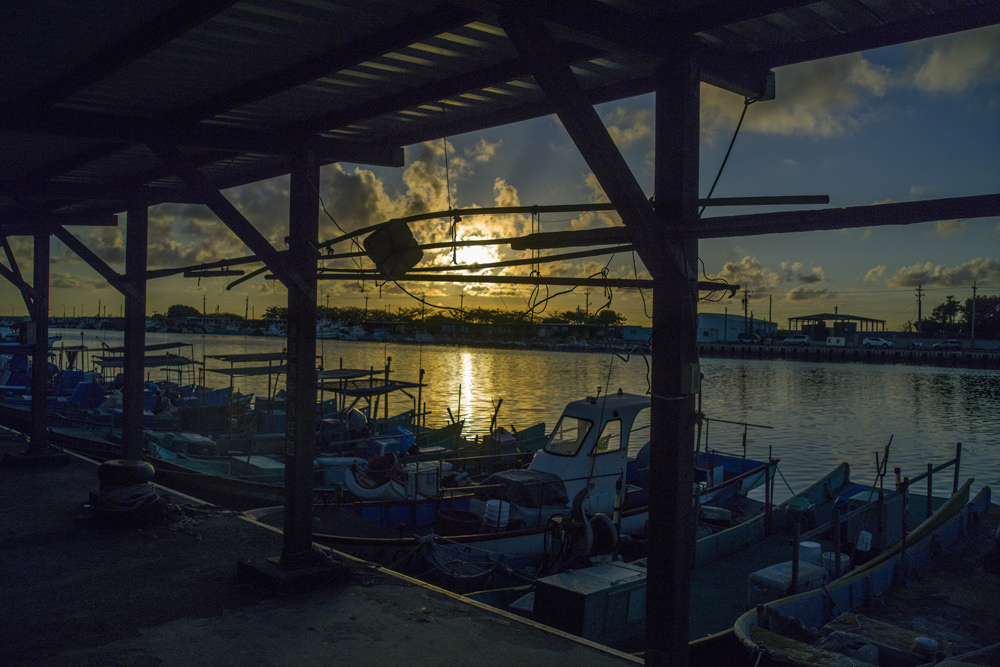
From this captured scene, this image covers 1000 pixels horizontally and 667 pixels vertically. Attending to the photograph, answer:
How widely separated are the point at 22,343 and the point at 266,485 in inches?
207

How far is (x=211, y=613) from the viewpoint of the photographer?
600cm

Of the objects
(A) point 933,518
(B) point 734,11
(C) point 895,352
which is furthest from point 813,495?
(C) point 895,352

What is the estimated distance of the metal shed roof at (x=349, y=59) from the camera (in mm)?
4359

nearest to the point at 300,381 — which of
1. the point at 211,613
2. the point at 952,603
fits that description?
the point at 211,613

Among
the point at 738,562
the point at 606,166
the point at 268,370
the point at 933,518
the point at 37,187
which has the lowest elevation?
the point at 738,562

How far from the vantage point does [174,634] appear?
5.53 metres

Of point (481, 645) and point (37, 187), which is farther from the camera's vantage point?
point (37, 187)

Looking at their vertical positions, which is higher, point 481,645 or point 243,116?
point 243,116

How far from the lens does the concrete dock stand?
17.0 ft

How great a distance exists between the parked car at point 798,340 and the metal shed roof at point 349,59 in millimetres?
124795

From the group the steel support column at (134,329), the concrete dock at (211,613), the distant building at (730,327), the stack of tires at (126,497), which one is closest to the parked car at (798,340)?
the distant building at (730,327)

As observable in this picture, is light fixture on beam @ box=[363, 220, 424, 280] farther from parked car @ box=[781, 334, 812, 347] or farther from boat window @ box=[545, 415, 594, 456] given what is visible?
parked car @ box=[781, 334, 812, 347]

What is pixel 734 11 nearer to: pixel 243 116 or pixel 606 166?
pixel 606 166

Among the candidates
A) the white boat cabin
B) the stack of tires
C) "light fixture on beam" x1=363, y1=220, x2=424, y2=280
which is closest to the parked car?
the white boat cabin
